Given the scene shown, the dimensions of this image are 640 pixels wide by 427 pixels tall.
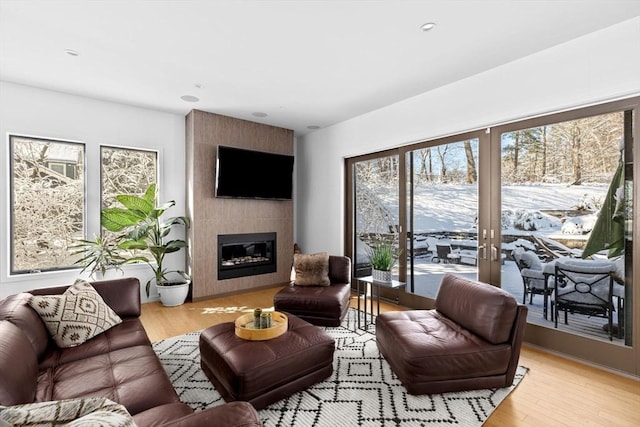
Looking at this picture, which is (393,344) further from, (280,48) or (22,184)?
(22,184)

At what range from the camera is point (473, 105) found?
11.1 feet

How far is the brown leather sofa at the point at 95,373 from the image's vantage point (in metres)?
1.31

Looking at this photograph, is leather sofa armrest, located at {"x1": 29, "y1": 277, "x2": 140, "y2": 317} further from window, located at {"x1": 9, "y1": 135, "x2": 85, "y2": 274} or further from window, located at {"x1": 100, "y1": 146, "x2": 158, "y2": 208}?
window, located at {"x1": 100, "y1": 146, "x2": 158, "y2": 208}

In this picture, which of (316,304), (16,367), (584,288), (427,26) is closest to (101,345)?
(16,367)

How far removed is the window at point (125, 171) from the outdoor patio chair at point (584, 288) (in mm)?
5280

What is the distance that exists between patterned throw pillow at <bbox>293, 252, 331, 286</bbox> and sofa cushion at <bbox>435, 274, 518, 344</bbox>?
4.85ft

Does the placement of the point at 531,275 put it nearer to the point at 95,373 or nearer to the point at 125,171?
the point at 95,373

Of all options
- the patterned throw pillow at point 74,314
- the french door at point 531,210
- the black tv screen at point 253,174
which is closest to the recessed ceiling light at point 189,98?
the black tv screen at point 253,174

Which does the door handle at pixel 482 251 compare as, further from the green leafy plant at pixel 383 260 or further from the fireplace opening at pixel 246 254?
the fireplace opening at pixel 246 254

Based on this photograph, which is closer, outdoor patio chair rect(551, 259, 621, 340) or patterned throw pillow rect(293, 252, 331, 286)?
outdoor patio chair rect(551, 259, 621, 340)

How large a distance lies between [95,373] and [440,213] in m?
3.67

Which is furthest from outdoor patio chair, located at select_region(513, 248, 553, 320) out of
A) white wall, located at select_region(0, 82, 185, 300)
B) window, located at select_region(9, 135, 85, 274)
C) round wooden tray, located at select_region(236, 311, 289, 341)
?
window, located at select_region(9, 135, 85, 274)

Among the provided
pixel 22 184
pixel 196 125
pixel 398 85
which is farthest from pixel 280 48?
pixel 22 184

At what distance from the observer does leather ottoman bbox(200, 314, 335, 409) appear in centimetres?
194
